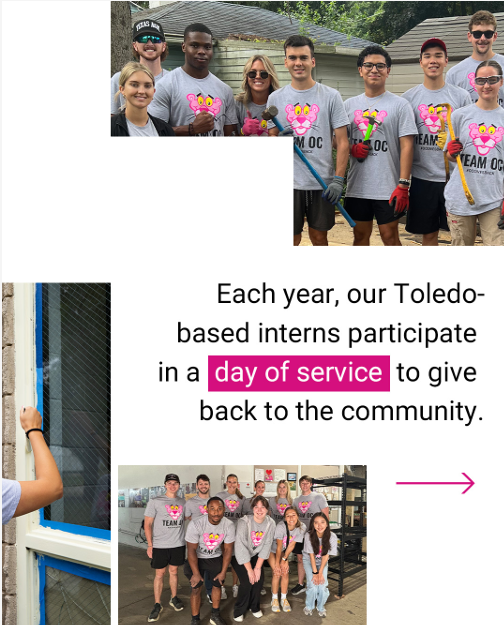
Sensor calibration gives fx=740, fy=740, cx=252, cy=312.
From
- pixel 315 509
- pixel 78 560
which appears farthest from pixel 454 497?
pixel 78 560

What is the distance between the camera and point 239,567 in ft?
11.1

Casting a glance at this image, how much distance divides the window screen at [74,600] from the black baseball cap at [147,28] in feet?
8.98

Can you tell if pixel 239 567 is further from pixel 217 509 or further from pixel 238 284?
pixel 238 284

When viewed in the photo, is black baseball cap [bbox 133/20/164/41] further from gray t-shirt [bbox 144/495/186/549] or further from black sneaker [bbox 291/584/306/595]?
black sneaker [bbox 291/584/306/595]

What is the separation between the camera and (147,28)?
347 cm

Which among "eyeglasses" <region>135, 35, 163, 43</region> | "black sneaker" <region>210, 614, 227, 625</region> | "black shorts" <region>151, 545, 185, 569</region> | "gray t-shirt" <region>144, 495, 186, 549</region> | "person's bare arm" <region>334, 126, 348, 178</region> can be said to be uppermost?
"eyeglasses" <region>135, 35, 163, 43</region>

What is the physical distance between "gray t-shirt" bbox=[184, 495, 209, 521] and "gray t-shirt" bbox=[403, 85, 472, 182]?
1.88 m

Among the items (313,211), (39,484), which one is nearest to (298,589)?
(39,484)

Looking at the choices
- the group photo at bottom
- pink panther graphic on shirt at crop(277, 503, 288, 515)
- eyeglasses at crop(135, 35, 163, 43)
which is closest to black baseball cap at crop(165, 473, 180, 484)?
the group photo at bottom

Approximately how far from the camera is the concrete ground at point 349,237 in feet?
11.2

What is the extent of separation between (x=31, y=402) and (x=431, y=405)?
2.06 meters

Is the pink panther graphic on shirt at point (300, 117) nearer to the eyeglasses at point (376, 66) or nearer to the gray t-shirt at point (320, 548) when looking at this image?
the eyeglasses at point (376, 66)

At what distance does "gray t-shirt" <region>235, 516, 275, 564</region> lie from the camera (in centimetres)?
337

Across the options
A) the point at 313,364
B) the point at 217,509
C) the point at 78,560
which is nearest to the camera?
the point at 313,364
